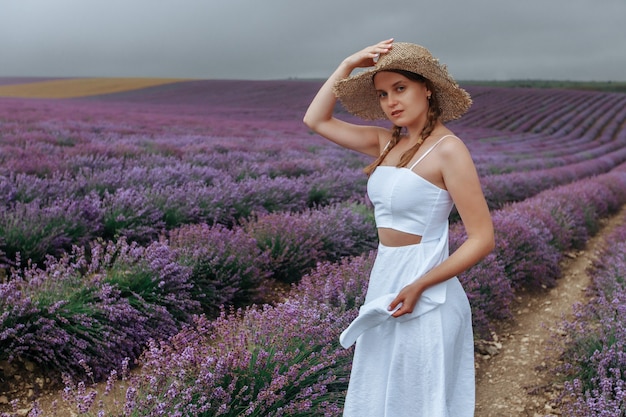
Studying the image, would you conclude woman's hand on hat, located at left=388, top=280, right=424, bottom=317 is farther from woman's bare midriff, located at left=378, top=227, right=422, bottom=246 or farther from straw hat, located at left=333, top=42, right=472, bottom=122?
straw hat, located at left=333, top=42, right=472, bottom=122

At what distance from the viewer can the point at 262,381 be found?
204 centimetres

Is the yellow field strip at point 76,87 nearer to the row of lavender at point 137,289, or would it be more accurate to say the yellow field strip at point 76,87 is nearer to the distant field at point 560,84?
the distant field at point 560,84

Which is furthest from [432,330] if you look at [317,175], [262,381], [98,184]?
[317,175]

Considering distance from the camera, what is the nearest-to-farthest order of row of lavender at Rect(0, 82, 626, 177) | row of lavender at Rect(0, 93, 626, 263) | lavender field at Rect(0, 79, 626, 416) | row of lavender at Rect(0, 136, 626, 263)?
lavender field at Rect(0, 79, 626, 416) < row of lavender at Rect(0, 136, 626, 263) < row of lavender at Rect(0, 93, 626, 263) < row of lavender at Rect(0, 82, 626, 177)

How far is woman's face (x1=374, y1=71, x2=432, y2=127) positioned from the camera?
5.30 feet

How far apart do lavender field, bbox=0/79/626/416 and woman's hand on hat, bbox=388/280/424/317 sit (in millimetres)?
597

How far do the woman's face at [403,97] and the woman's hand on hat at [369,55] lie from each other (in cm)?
8

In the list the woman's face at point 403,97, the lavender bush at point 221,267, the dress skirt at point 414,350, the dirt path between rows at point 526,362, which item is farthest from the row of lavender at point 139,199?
the woman's face at point 403,97

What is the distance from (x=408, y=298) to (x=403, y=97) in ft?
2.04

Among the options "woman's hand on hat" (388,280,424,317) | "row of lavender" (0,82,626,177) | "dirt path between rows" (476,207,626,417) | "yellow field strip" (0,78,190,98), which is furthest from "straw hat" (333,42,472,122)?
"yellow field strip" (0,78,190,98)

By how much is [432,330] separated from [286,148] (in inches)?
366

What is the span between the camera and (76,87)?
40.1 meters

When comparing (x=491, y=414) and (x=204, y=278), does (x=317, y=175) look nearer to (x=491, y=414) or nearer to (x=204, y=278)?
(x=204, y=278)

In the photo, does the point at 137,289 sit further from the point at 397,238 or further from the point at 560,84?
the point at 560,84
